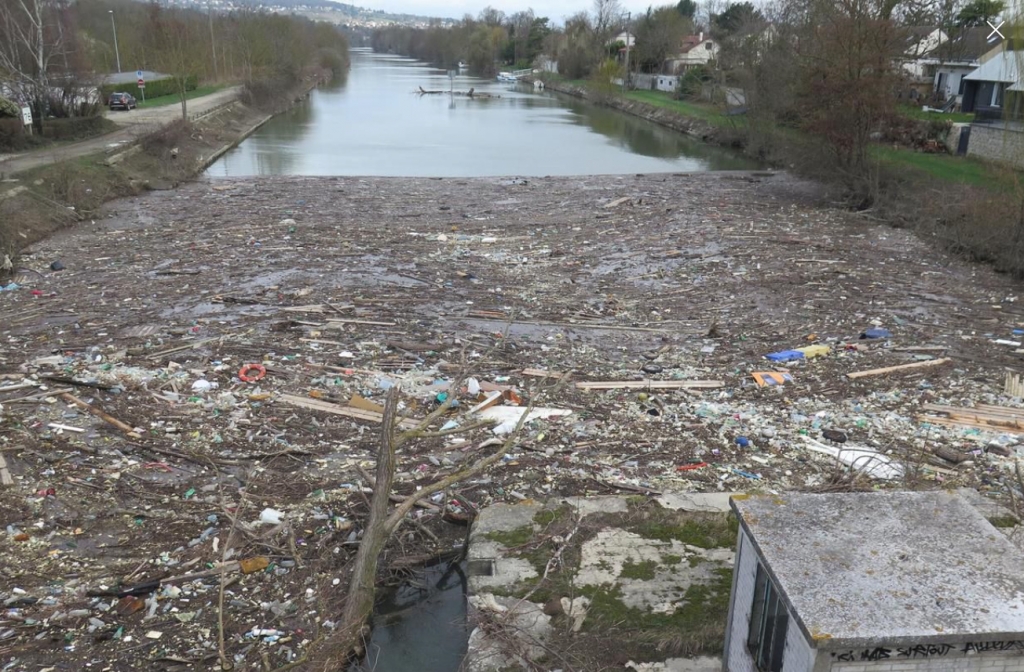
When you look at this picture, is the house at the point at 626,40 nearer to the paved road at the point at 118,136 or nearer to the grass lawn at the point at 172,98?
the grass lawn at the point at 172,98

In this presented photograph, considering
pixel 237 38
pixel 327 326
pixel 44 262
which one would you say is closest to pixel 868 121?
pixel 327 326

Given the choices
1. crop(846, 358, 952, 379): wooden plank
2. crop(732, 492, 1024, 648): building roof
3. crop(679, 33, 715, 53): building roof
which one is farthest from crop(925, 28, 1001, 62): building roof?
crop(732, 492, 1024, 648): building roof

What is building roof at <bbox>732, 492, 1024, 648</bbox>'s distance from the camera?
9.73 ft

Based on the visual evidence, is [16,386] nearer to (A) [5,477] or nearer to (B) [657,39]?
(A) [5,477]

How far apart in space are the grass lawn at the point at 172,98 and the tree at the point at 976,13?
1703 inches

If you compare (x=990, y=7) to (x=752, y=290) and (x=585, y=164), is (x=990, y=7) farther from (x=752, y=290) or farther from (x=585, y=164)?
(x=752, y=290)

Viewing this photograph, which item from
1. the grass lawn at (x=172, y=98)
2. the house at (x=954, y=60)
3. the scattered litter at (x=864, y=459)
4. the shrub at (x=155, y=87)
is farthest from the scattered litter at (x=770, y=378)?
the grass lawn at (x=172, y=98)

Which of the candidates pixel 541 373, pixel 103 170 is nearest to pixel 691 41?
pixel 103 170

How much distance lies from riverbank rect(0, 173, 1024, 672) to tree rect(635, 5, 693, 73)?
5750 cm

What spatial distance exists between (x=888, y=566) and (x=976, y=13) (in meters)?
48.5

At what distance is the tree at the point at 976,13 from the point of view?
4041 cm

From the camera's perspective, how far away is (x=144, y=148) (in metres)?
26.1

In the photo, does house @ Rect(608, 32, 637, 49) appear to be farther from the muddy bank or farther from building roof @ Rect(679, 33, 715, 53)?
the muddy bank

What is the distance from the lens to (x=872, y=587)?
3.20m
